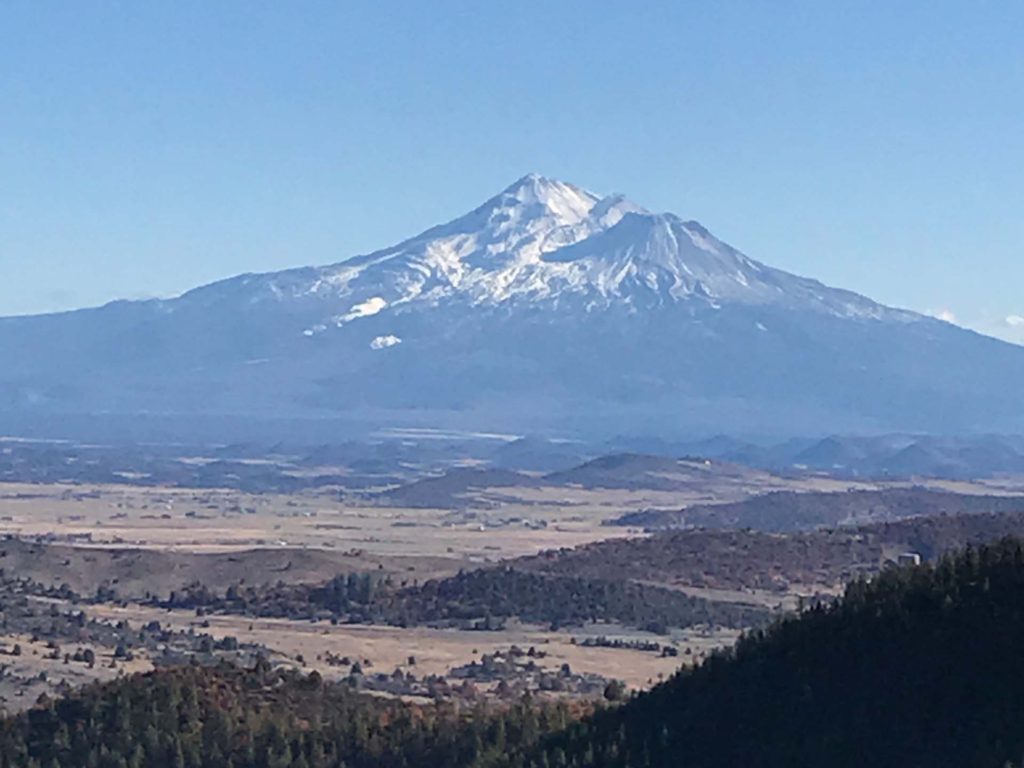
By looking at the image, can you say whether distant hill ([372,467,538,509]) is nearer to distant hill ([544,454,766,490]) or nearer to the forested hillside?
distant hill ([544,454,766,490])

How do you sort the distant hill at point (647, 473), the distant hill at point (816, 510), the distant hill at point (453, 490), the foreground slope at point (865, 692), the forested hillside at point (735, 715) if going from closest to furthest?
1. the foreground slope at point (865, 692)
2. the forested hillside at point (735, 715)
3. the distant hill at point (816, 510)
4. the distant hill at point (453, 490)
5. the distant hill at point (647, 473)

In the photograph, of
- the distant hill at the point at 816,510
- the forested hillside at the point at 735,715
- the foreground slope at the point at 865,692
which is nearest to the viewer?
the foreground slope at the point at 865,692

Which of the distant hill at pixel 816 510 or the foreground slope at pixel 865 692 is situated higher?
the distant hill at pixel 816 510

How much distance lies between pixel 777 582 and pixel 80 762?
39.4 meters

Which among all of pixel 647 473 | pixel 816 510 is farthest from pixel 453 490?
pixel 816 510

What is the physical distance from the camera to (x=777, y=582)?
217ft

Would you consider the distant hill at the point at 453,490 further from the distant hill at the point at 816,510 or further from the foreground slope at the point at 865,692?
the foreground slope at the point at 865,692

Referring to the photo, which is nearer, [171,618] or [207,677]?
[207,677]

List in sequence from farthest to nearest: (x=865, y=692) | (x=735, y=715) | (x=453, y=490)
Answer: (x=453, y=490) < (x=735, y=715) < (x=865, y=692)

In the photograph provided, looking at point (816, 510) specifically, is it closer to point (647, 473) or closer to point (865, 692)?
point (647, 473)

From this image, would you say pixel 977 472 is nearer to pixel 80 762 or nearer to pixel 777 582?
pixel 777 582

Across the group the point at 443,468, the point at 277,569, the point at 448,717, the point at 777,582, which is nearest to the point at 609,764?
the point at 448,717

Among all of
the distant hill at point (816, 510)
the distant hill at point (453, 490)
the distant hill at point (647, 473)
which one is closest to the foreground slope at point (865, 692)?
the distant hill at point (816, 510)

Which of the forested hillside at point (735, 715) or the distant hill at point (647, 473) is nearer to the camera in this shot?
the forested hillside at point (735, 715)
